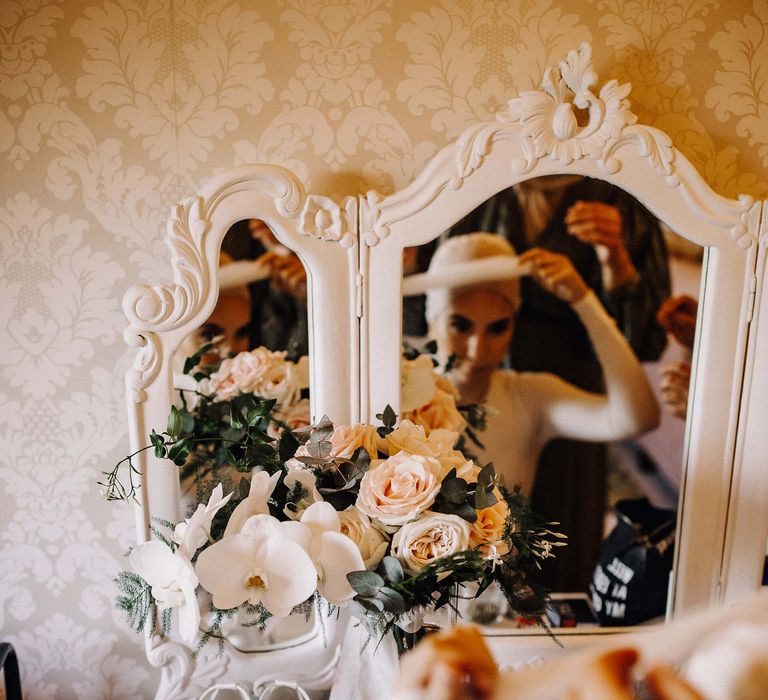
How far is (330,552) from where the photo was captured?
27.7 inches

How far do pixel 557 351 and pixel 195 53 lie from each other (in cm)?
82

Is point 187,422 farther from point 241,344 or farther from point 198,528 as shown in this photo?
point 198,528

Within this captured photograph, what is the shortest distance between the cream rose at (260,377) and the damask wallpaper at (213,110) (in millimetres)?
221

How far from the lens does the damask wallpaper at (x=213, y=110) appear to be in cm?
98

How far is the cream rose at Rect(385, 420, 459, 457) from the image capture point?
77cm

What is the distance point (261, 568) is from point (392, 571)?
16 cm

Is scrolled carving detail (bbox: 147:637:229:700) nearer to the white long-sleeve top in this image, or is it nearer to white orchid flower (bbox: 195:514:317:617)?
white orchid flower (bbox: 195:514:317:617)

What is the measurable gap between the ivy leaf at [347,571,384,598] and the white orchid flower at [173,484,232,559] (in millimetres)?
192

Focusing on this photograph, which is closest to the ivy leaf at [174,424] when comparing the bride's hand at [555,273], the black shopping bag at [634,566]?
the bride's hand at [555,273]

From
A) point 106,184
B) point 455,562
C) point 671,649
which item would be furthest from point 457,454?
point 106,184

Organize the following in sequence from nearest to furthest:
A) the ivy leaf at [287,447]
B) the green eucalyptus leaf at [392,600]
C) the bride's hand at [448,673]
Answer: the bride's hand at [448,673] → the green eucalyptus leaf at [392,600] → the ivy leaf at [287,447]

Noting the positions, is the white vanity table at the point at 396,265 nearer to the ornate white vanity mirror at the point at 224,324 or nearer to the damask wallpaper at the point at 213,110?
the ornate white vanity mirror at the point at 224,324

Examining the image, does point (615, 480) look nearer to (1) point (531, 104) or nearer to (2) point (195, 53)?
(1) point (531, 104)

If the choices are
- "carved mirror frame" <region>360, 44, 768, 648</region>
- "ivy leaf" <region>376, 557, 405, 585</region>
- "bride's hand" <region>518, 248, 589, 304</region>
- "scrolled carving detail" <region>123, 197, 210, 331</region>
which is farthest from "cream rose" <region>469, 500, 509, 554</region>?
"scrolled carving detail" <region>123, 197, 210, 331</region>
